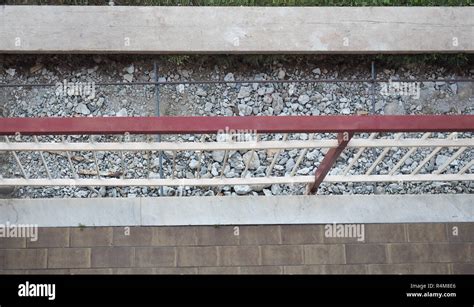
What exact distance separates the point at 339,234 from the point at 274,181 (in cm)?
76

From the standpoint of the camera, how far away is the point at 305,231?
5.86 m

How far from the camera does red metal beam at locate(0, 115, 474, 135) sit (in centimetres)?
429

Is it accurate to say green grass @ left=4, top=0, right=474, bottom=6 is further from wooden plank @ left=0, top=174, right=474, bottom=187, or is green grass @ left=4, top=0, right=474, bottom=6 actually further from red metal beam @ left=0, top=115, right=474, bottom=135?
red metal beam @ left=0, top=115, right=474, bottom=135

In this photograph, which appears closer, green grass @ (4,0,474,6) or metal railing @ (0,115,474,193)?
metal railing @ (0,115,474,193)

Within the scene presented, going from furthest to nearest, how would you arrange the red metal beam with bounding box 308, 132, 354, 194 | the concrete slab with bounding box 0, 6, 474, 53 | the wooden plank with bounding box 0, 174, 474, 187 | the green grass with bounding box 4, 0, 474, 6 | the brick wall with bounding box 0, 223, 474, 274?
the green grass with bounding box 4, 0, 474, 6 < the concrete slab with bounding box 0, 6, 474, 53 < the brick wall with bounding box 0, 223, 474, 274 < the wooden plank with bounding box 0, 174, 474, 187 < the red metal beam with bounding box 308, 132, 354, 194

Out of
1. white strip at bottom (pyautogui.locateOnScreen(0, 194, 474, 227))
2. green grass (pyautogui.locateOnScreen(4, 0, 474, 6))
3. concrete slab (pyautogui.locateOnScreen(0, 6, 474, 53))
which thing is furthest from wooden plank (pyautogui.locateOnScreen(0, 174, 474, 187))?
green grass (pyautogui.locateOnScreen(4, 0, 474, 6))

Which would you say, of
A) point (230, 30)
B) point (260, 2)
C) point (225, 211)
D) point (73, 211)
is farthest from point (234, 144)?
point (260, 2)

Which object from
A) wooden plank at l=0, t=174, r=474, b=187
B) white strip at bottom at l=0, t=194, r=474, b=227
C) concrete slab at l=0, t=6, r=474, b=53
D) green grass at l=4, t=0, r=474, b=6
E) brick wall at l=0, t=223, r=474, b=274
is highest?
green grass at l=4, t=0, r=474, b=6

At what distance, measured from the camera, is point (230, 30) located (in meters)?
6.71

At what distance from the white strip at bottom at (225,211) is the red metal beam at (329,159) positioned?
0.22 metres

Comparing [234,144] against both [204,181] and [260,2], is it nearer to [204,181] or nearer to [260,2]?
[204,181]

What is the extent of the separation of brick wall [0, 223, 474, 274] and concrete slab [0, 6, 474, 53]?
1.77 m

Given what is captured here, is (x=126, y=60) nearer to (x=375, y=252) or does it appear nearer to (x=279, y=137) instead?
(x=279, y=137)
